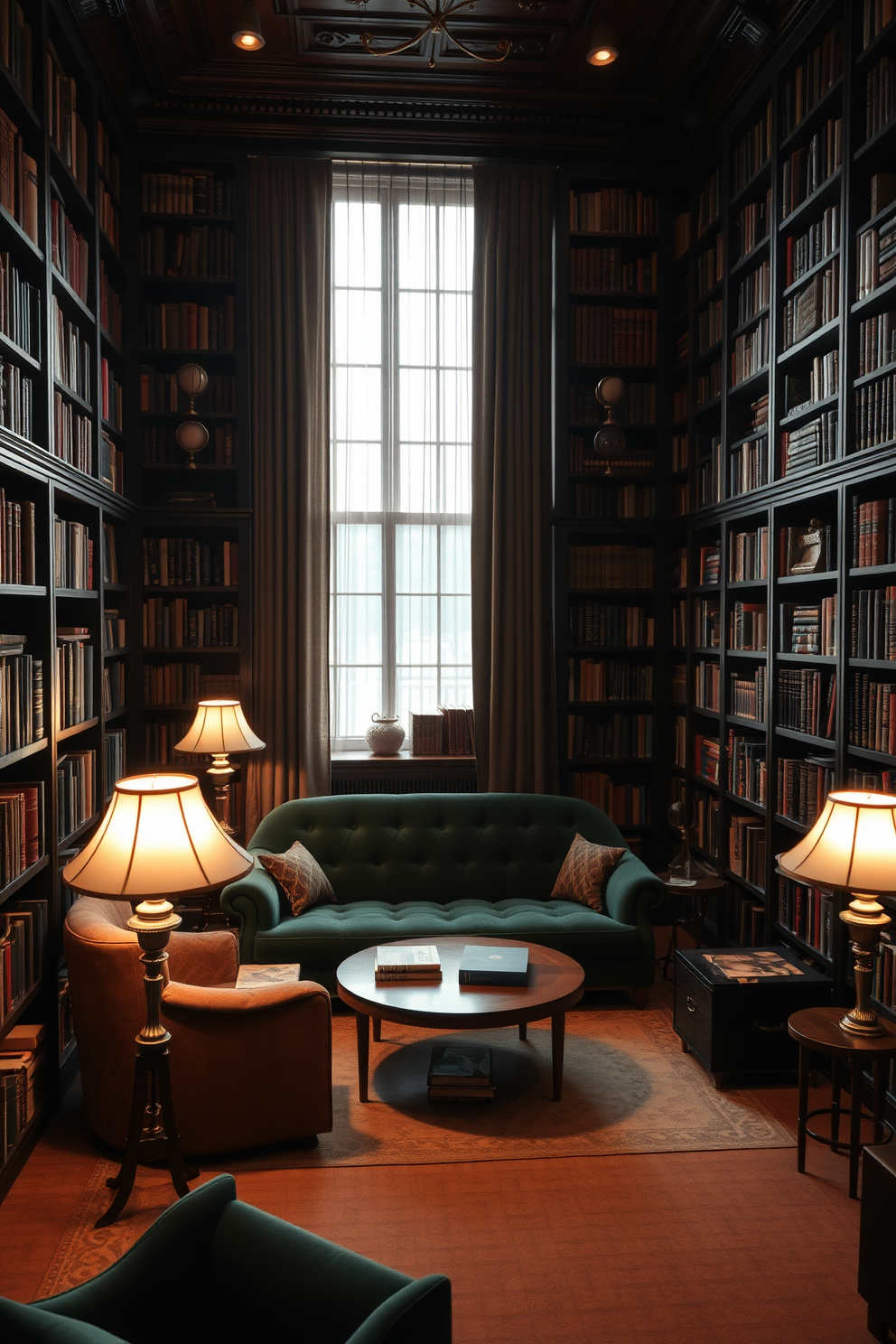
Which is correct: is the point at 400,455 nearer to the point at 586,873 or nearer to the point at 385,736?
the point at 385,736

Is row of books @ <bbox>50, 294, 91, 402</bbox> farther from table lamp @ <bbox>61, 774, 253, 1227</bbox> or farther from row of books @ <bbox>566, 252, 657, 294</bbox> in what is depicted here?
row of books @ <bbox>566, 252, 657, 294</bbox>

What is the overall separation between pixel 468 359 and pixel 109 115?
2.17 meters

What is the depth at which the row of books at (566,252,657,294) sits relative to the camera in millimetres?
5555

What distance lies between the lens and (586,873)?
15.3ft

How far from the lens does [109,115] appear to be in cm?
477

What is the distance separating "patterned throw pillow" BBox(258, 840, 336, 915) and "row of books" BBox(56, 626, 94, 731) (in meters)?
1.05

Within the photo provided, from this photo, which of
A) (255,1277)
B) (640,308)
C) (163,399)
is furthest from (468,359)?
(255,1277)

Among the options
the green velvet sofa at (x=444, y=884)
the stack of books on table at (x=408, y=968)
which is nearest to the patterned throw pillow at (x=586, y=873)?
the green velvet sofa at (x=444, y=884)

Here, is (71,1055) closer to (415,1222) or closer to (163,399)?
(415,1222)

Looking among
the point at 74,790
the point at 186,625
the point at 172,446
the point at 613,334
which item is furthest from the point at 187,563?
the point at 613,334

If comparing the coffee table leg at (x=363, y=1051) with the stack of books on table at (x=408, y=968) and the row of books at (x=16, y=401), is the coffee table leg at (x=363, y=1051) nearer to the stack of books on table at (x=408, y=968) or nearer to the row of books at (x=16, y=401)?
the stack of books on table at (x=408, y=968)

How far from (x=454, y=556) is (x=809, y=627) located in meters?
2.28

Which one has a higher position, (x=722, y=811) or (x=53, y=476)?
(x=53, y=476)

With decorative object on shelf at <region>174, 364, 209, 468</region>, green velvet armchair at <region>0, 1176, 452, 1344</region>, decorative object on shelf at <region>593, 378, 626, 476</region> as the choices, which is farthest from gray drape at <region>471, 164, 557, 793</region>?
green velvet armchair at <region>0, 1176, 452, 1344</region>
